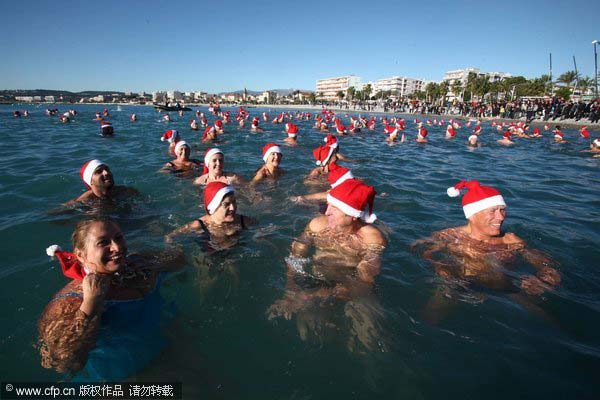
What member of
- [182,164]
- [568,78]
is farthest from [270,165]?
[568,78]

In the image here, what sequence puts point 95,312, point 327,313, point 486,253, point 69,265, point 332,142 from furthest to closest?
point 332,142 < point 486,253 < point 327,313 < point 69,265 < point 95,312

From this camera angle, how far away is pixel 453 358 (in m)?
3.02

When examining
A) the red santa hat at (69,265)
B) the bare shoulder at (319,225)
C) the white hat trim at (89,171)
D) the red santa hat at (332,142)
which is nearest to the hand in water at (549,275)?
the bare shoulder at (319,225)

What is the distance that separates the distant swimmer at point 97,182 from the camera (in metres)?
6.11

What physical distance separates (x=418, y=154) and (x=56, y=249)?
15.4 meters

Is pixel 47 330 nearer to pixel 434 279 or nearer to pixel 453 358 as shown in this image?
pixel 453 358

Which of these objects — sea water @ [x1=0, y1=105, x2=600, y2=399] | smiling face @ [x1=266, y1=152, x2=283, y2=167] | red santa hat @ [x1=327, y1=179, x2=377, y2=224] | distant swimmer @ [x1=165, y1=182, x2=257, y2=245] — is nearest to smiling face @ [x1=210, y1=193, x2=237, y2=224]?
distant swimmer @ [x1=165, y1=182, x2=257, y2=245]

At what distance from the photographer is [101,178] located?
6.14m

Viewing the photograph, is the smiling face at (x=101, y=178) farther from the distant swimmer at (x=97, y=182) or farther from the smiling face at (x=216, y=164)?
the smiling face at (x=216, y=164)

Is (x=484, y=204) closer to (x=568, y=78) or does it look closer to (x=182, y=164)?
(x=182, y=164)

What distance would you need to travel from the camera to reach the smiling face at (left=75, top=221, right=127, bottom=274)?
276cm

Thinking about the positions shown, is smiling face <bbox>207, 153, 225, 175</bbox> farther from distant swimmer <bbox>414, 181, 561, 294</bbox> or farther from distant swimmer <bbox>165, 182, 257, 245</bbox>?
distant swimmer <bbox>414, 181, 561, 294</bbox>

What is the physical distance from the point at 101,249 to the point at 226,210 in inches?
78.8

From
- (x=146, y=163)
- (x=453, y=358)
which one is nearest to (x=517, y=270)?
(x=453, y=358)
